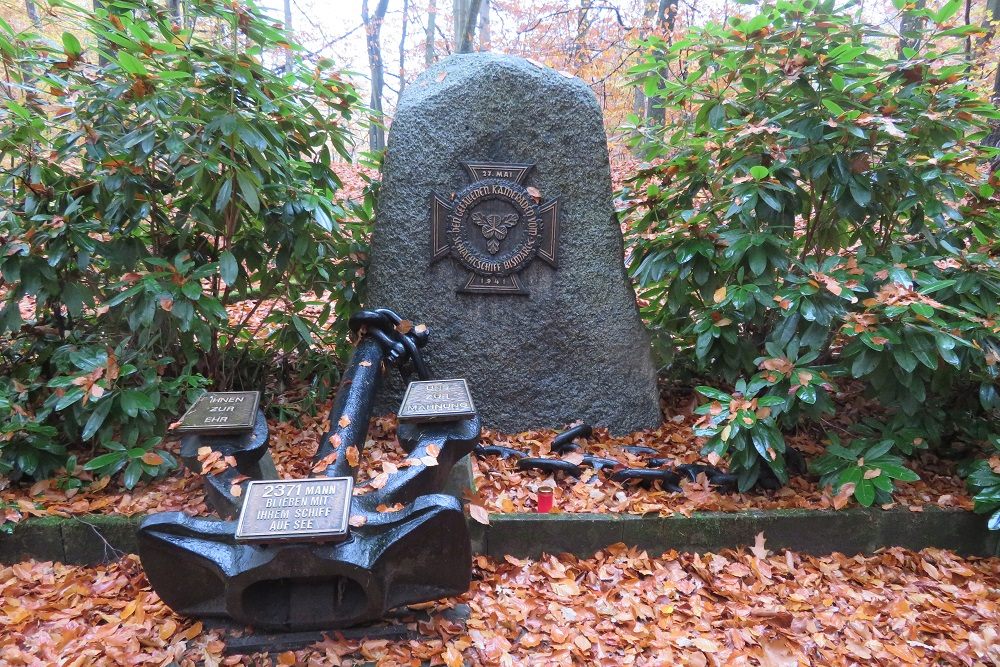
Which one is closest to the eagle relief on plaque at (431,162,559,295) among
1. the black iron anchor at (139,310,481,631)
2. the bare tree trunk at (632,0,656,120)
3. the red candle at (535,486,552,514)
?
the red candle at (535,486,552,514)

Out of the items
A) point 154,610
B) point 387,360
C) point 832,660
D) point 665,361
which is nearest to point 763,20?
point 665,361

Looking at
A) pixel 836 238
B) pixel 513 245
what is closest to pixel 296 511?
pixel 513 245

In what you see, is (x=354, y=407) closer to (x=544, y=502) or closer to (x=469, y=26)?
(x=544, y=502)

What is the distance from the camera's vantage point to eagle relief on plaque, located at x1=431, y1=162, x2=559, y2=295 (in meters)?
3.72

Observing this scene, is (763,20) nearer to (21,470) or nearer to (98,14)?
(98,14)

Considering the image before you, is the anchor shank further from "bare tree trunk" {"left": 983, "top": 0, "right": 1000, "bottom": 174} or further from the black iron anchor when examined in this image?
"bare tree trunk" {"left": 983, "top": 0, "right": 1000, "bottom": 174}

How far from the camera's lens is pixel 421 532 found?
6.43 ft

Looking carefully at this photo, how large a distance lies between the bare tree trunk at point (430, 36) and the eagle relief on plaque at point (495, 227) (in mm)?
13515

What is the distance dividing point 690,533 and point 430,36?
16.3 meters

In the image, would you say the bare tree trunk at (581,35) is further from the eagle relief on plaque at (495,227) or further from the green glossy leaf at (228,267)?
the green glossy leaf at (228,267)

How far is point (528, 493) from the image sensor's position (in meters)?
3.22

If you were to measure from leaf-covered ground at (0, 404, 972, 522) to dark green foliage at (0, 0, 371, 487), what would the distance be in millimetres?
129

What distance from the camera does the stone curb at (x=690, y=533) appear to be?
9.35 ft

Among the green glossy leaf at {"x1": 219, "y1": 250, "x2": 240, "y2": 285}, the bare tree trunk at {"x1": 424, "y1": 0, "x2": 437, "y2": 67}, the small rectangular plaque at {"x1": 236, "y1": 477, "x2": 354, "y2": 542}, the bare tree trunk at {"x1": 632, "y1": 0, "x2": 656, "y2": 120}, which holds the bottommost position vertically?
the small rectangular plaque at {"x1": 236, "y1": 477, "x2": 354, "y2": 542}
